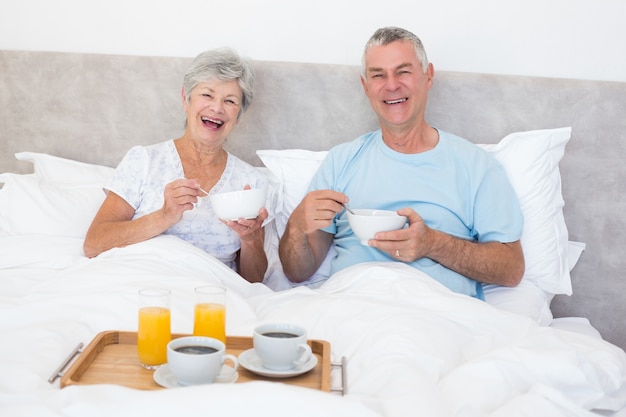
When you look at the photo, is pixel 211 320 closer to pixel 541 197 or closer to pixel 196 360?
pixel 196 360

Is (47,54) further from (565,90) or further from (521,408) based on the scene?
(521,408)

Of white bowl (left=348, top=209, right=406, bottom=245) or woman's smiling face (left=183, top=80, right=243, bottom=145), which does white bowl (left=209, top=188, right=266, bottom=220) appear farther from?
woman's smiling face (left=183, top=80, right=243, bottom=145)

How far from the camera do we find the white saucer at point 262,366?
1.08 meters

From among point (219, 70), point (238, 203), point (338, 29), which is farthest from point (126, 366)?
point (338, 29)

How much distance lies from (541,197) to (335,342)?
0.97 metres

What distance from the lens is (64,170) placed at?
2.31 meters

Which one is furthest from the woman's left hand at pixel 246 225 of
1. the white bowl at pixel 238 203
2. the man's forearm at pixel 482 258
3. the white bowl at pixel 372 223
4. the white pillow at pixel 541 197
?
the white pillow at pixel 541 197

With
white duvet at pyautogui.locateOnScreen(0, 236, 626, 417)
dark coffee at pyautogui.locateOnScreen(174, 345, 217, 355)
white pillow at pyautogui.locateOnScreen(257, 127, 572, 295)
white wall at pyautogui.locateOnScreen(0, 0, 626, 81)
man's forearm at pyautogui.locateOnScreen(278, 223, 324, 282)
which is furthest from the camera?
white wall at pyautogui.locateOnScreen(0, 0, 626, 81)

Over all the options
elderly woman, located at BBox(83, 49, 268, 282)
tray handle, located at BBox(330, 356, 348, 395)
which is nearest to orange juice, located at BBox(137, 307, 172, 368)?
tray handle, located at BBox(330, 356, 348, 395)

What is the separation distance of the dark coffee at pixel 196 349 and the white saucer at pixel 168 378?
0.14 feet

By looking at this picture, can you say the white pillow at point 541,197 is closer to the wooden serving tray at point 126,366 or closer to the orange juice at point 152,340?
the wooden serving tray at point 126,366

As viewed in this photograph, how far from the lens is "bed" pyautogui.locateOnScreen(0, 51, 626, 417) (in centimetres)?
A: 109

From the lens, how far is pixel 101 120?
7.96 feet

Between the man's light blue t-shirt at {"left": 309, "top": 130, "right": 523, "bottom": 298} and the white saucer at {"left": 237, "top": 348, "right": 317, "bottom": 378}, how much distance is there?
82 cm
